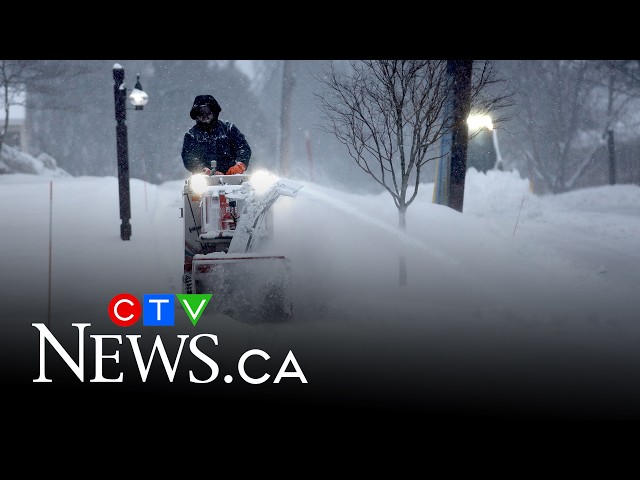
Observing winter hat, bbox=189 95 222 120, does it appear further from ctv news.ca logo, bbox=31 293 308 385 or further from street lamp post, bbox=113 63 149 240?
street lamp post, bbox=113 63 149 240

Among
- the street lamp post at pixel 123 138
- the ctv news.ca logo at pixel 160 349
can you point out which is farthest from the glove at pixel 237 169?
the street lamp post at pixel 123 138

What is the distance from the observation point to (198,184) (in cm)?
725

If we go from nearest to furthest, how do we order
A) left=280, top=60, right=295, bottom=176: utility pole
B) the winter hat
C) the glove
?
the glove → the winter hat → left=280, top=60, right=295, bottom=176: utility pole

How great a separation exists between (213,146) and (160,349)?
277 centimetres

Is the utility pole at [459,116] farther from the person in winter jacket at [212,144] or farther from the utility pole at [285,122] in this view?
the utility pole at [285,122]

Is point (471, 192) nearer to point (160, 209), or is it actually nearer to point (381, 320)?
point (160, 209)

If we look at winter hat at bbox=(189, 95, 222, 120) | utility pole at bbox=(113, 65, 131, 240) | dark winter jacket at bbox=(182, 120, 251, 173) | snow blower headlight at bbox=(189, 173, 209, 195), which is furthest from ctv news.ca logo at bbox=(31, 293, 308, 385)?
utility pole at bbox=(113, 65, 131, 240)

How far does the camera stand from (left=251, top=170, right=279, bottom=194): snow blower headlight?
7098 mm

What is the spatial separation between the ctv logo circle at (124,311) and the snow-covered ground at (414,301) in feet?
0.54

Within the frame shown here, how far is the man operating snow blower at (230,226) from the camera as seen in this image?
6.62m

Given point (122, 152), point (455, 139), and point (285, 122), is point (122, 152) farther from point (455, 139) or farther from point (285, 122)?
point (285, 122)

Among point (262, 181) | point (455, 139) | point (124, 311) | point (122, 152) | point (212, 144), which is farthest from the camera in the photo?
point (122, 152)

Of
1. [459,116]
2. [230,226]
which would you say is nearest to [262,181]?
[230,226]

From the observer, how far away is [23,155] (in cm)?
2739
